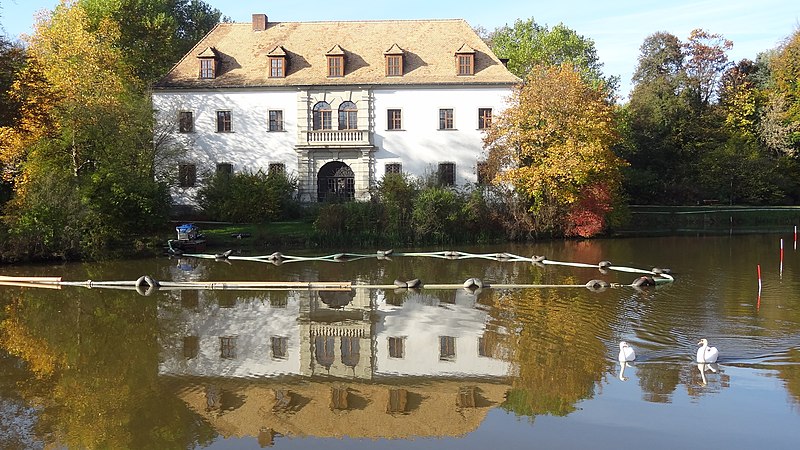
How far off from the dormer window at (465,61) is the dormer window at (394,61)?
10.2 ft

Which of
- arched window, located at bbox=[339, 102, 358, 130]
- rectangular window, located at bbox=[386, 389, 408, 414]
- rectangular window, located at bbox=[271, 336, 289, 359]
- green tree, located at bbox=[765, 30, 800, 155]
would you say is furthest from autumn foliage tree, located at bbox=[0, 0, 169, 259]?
green tree, located at bbox=[765, 30, 800, 155]

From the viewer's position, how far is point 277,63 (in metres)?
37.8

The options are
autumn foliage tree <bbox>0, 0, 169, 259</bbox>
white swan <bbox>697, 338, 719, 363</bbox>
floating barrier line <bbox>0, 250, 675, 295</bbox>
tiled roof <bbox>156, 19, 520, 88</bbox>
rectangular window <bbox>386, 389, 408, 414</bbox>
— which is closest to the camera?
rectangular window <bbox>386, 389, 408, 414</bbox>

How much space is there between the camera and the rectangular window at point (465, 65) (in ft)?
122

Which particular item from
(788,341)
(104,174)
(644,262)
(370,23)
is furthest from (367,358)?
(370,23)

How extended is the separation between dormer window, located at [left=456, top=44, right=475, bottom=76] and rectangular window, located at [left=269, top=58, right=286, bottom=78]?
9.59m

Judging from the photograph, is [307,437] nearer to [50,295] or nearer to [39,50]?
[50,295]

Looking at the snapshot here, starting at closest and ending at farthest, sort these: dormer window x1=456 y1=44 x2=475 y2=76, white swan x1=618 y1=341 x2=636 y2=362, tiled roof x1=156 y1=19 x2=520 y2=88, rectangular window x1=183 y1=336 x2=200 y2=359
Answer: white swan x1=618 y1=341 x2=636 y2=362
rectangular window x1=183 y1=336 x2=200 y2=359
dormer window x1=456 y1=44 x2=475 y2=76
tiled roof x1=156 y1=19 x2=520 y2=88

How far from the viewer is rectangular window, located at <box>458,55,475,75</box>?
3716 centimetres

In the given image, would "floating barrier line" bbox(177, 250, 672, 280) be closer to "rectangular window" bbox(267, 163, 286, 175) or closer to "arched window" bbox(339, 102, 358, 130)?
Result: "rectangular window" bbox(267, 163, 286, 175)

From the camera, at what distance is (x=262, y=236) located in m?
30.2

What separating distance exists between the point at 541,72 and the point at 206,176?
17.9 m

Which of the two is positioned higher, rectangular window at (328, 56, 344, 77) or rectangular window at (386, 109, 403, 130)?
rectangular window at (328, 56, 344, 77)

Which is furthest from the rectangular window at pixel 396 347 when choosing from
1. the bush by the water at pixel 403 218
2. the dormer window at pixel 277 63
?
the dormer window at pixel 277 63
